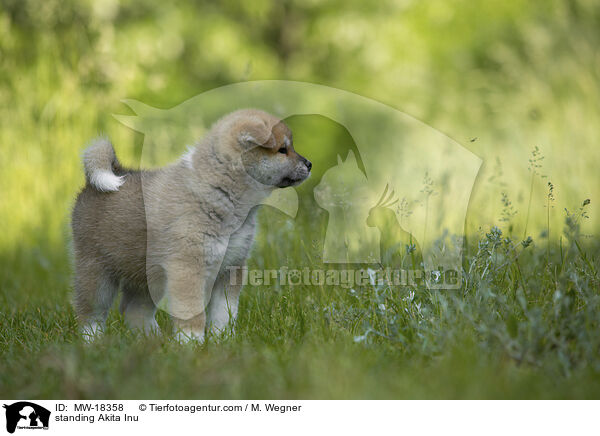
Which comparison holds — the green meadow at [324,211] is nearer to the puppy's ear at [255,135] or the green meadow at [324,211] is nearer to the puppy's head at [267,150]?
the puppy's head at [267,150]

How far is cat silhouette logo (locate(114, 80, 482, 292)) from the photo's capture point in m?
3.27

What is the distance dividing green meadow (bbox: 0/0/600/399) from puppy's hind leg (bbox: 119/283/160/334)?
0.27 ft

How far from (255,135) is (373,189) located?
153cm

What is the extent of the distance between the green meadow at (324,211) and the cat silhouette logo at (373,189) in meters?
0.14

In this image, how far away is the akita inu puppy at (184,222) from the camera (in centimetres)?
285

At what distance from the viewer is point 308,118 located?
269 inches

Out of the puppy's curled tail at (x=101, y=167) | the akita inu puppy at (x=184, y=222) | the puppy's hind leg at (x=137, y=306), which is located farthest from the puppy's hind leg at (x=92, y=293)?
the puppy's curled tail at (x=101, y=167)
